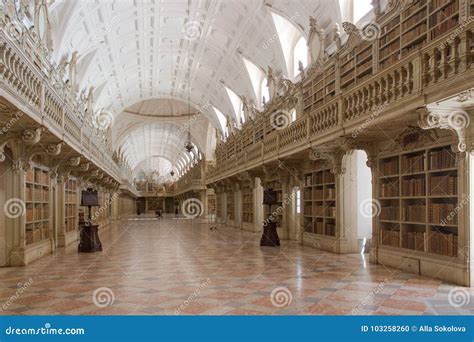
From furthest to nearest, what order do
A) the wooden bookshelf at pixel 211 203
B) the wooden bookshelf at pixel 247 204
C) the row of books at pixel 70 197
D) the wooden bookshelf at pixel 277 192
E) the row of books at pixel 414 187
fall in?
the wooden bookshelf at pixel 211 203
the wooden bookshelf at pixel 247 204
the wooden bookshelf at pixel 277 192
the row of books at pixel 70 197
the row of books at pixel 414 187

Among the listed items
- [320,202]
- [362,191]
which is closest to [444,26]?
[362,191]

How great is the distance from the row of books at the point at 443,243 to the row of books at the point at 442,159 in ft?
3.98

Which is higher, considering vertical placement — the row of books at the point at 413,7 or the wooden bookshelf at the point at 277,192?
the row of books at the point at 413,7

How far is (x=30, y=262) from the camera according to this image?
453 inches

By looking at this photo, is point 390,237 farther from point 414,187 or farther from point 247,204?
point 247,204

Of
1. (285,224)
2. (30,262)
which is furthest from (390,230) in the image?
(30,262)

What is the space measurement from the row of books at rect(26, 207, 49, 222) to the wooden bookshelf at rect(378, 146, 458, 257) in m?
8.85

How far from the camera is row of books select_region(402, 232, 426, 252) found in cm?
894

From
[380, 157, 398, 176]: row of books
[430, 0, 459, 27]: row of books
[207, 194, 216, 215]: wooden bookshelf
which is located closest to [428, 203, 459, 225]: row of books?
[380, 157, 398, 176]: row of books

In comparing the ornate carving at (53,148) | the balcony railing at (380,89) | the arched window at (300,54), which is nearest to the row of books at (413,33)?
the balcony railing at (380,89)

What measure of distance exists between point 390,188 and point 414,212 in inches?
42.1

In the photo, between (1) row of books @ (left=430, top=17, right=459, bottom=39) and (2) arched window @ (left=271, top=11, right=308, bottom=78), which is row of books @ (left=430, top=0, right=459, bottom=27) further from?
(2) arched window @ (left=271, top=11, right=308, bottom=78)

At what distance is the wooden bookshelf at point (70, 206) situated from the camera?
56.6ft

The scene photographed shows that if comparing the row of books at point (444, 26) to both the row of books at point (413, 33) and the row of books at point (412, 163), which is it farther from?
the row of books at point (412, 163)
